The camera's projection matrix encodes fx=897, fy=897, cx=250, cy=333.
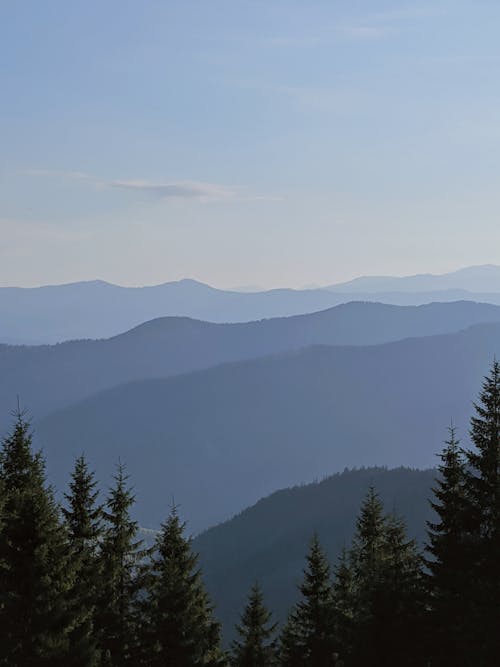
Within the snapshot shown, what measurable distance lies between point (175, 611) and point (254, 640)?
29.5 ft

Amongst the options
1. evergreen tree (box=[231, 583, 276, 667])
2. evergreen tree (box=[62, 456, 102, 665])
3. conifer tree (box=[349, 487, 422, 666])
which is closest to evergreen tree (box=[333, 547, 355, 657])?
conifer tree (box=[349, 487, 422, 666])

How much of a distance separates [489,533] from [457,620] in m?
2.99

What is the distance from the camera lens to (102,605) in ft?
112

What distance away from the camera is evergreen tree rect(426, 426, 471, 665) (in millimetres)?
29078

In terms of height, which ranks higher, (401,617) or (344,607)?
(401,617)

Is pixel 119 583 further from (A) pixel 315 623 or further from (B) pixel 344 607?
(B) pixel 344 607

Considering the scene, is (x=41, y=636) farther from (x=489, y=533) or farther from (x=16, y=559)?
(x=489, y=533)

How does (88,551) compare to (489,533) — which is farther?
(88,551)

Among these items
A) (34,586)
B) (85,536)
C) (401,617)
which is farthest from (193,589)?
(34,586)

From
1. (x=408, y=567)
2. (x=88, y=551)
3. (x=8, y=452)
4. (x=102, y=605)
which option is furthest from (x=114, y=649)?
(x=408, y=567)

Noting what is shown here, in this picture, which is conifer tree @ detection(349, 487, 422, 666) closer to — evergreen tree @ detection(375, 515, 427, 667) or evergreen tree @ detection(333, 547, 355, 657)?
evergreen tree @ detection(375, 515, 427, 667)

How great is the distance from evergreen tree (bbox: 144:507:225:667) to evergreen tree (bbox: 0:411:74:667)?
7775 millimetres

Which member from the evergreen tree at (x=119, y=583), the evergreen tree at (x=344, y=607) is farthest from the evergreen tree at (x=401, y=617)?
the evergreen tree at (x=119, y=583)

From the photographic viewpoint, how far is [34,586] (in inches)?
1025
